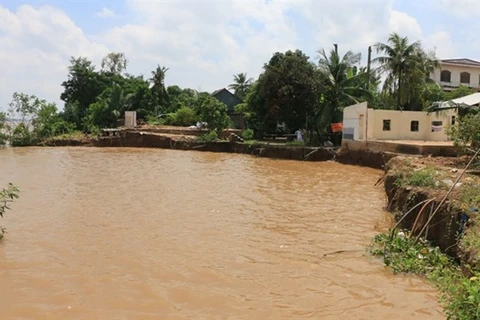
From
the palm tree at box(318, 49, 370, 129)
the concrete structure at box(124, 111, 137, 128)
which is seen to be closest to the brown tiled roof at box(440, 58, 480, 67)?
the palm tree at box(318, 49, 370, 129)

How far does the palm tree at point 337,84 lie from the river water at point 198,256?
1370 centimetres

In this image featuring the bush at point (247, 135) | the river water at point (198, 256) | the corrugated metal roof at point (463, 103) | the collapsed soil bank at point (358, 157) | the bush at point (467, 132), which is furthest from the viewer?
the bush at point (247, 135)

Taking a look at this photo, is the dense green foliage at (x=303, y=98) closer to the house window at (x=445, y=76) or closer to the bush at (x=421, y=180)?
the house window at (x=445, y=76)

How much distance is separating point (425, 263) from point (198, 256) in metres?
3.75

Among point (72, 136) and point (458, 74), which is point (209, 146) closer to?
point (72, 136)

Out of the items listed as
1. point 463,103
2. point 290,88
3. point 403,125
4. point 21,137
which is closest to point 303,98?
point 290,88

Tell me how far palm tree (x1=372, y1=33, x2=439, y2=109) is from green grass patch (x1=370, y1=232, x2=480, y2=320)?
2286cm

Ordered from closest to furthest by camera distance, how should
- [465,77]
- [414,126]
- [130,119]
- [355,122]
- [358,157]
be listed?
[358,157]
[355,122]
[414,126]
[130,119]
[465,77]

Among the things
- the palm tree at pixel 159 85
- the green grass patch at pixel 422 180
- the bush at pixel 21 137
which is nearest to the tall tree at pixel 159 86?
the palm tree at pixel 159 85

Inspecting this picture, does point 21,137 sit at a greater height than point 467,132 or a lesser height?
lesser

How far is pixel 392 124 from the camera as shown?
25.9m

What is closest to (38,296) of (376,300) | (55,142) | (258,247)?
(258,247)

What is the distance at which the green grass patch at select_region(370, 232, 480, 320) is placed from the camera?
186 inches

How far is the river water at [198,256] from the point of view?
583cm
